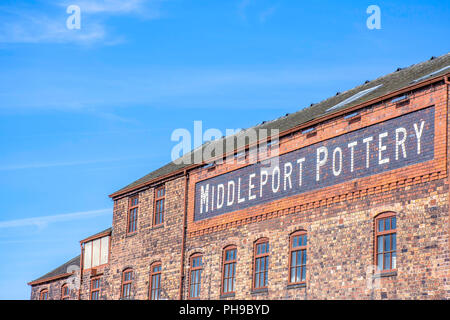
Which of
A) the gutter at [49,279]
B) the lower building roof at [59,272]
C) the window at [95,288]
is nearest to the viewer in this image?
the window at [95,288]

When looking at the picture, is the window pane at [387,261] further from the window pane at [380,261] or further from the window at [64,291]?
the window at [64,291]

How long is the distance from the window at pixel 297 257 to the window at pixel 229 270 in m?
3.18

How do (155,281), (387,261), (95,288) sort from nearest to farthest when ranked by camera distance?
(387,261)
(155,281)
(95,288)

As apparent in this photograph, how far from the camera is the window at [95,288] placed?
3772 centimetres

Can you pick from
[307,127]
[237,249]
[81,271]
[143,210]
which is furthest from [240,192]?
[81,271]

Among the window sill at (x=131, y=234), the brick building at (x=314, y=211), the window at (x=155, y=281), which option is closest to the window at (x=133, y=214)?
the brick building at (x=314, y=211)

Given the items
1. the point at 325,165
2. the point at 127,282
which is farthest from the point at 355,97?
the point at 127,282

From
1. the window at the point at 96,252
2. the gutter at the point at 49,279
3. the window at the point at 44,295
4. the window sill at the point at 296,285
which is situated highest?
the window at the point at 96,252

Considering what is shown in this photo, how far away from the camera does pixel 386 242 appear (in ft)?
77.2

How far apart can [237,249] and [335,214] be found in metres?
5.21

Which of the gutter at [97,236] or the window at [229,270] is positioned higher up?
the gutter at [97,236]

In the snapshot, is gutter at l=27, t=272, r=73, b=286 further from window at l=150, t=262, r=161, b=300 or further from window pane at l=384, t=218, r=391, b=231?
window pane at l=384, t=218, r=391, b=231

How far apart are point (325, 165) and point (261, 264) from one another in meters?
4.51

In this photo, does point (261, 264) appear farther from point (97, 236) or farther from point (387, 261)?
point (97, 236)
